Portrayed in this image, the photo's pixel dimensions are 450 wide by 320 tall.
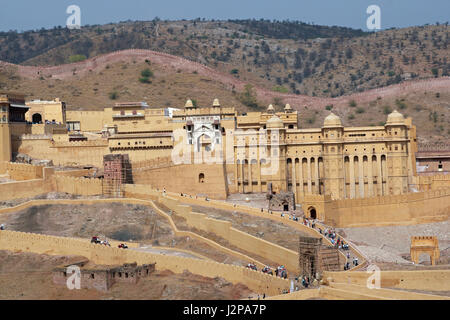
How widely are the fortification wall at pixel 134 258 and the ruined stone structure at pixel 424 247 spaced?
1302 cm

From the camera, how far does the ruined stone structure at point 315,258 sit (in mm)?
48125

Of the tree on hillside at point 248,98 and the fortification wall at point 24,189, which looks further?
the tree on hillside at point 248,98

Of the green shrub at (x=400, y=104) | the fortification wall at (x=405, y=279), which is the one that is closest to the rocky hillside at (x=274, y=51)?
the green shrub at (x=400, y=104)

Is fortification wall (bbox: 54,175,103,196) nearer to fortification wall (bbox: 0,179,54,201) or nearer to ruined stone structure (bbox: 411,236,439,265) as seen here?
fortification wall (bbox: 0,179,54,201)

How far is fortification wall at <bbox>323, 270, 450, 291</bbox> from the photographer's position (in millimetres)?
45750

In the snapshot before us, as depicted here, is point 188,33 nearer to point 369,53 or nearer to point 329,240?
point 369,53

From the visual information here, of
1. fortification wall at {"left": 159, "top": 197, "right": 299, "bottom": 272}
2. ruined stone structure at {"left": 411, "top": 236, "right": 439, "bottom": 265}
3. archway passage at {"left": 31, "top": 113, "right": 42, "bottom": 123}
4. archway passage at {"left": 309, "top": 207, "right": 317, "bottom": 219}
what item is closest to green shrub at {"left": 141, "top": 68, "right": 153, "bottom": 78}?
archway passage at {"left": 31, "top": 113, "right": 42, "bottom": 123}

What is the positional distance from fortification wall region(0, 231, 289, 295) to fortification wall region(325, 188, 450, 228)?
47.2 feet

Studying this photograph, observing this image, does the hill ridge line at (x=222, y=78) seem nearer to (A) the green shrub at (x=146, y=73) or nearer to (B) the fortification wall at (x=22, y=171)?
(A) the green shrub at (x=146, y=73)

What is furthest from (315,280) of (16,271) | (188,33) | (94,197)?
(188,33)
